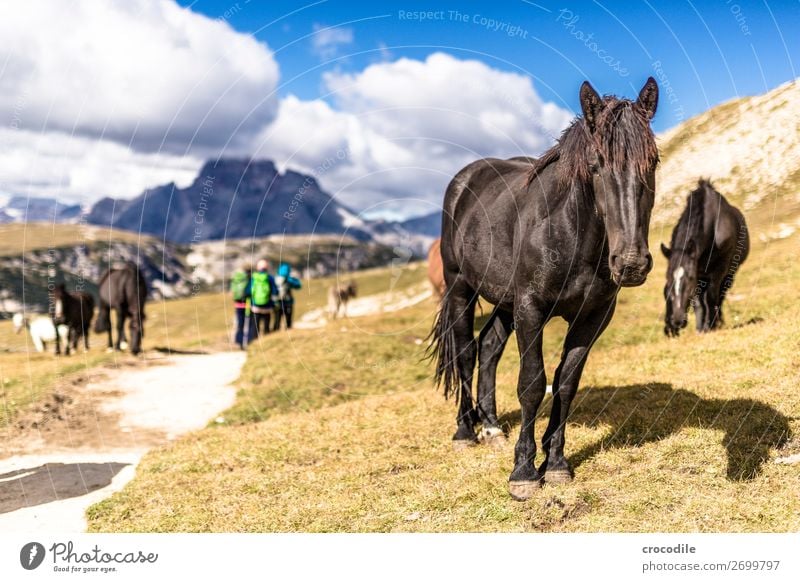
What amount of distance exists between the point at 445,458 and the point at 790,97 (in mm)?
61879

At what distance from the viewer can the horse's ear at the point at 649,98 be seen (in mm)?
6301

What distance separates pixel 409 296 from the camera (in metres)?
96.1

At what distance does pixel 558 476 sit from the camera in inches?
304

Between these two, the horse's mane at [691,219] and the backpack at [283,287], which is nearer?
the horse's mane at [691,219]

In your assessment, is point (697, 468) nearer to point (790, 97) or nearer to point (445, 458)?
point (445, 458)

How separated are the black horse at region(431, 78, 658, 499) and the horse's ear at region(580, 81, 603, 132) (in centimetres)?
1

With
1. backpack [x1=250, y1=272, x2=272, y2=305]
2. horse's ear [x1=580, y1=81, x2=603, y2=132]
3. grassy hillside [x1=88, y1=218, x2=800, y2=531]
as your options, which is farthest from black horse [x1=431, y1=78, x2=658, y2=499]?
backpack [x1=250, y1=272, x2=272, y2=305]

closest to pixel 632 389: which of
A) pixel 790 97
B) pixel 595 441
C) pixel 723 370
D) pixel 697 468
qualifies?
pixel 723 370

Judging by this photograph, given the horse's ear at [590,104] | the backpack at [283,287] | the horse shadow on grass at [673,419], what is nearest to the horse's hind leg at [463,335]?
the horse shadow on grass at [673,419]

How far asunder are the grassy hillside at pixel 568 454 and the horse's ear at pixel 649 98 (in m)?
4.16

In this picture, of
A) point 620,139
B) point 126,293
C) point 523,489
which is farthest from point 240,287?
point 620,139
